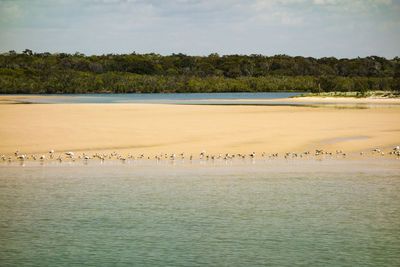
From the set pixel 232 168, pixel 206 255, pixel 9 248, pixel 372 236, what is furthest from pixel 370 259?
pixel 232 168

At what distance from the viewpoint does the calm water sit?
9.39 meters

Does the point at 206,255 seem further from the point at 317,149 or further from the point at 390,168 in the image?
the point at 317,149

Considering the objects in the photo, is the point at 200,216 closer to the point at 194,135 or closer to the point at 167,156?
the point at 167,156

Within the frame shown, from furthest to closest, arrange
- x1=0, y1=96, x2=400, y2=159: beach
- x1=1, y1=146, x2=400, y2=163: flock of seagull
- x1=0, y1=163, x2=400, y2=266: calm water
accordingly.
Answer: x1=0, y1=96, x2=400, y2=159: beach, x1=1, y1=146, x2=400, y2=163: flock of seagull, x1=0, y1=163, x2=400, y2=266: calm water

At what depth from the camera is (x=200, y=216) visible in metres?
11.9

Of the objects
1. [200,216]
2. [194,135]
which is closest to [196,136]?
[194,135]

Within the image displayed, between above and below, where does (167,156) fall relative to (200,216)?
above

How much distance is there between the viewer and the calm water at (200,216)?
9.39m

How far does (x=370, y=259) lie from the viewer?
915 centimetres

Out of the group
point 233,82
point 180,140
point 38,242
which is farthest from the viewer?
point 233,82

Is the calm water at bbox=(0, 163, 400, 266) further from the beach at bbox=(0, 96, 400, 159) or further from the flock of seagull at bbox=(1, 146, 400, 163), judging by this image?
the beach at bbox=(0, 96, 400, 159)

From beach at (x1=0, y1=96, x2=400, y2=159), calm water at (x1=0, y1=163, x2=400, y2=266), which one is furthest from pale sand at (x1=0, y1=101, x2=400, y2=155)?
calm water at (x1=0, y1=163, x2=400, y2=266)

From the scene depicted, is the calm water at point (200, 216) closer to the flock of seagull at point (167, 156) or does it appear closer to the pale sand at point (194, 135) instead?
the flock of seagull at point (167, 156)

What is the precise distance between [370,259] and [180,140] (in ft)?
51.6
